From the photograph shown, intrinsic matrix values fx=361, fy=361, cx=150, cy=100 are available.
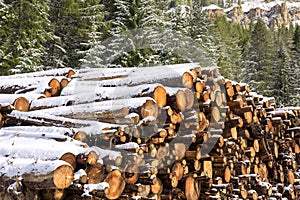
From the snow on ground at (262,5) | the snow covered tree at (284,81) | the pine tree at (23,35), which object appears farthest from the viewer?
the snow on ground at (262,5)

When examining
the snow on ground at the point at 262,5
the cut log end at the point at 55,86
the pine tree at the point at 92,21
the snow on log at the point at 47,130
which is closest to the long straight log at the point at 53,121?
the snow on log at the point at 47,130

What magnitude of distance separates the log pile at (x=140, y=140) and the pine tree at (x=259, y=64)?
2613 cm

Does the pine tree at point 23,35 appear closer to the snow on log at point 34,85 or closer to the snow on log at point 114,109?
the snow on log at point 34,85

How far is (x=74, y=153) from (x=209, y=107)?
99.8 inches

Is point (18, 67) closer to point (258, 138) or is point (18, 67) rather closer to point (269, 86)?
point (258, 138)

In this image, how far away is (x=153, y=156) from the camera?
4410mm

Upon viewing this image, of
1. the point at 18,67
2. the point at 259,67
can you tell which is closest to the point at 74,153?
the point at 18,67

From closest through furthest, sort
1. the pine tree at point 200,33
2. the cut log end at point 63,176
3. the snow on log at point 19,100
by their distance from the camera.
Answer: the cut log end at point 63,176 < the snow on log at point 19,100 < the pine tree at point 200,33

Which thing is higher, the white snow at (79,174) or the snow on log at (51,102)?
the snow on log at (51,102)

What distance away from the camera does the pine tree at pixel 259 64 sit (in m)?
32.3

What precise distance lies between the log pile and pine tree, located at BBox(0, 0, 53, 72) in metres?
7.73

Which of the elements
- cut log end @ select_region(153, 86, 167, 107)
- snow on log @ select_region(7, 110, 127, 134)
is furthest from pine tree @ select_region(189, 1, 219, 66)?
snow on log @ select_region(7, 110, 127, 134)

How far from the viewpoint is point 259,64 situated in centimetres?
3631

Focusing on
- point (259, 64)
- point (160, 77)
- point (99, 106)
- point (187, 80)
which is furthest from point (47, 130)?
point (259, 64)
